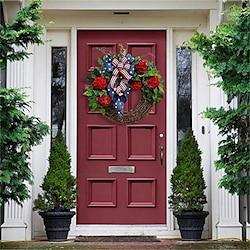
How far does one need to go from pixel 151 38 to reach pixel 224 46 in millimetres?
1650

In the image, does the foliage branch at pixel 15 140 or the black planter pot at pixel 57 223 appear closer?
the foliage branch at pixel 15 140

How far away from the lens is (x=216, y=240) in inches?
242

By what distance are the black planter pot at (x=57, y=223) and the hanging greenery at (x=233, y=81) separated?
157 centimetres

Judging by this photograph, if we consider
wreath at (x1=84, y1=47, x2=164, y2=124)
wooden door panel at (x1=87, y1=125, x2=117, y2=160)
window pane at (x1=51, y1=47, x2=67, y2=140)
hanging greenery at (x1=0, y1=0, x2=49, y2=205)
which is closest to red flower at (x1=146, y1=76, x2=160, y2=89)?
wreath at (x1=84, y1=47, x2=164, y2=124)

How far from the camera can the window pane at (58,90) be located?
6594 mm

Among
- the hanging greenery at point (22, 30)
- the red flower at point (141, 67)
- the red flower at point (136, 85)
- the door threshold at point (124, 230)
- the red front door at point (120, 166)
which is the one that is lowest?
the door threshold at point (124, 230)

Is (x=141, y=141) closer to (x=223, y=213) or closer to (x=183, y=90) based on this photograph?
(x=183, y=90)

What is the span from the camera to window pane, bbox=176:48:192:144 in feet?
21.6

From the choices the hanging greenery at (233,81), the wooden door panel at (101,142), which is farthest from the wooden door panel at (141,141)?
the hanging greenery at (233,81)

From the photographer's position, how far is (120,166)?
6.50 m

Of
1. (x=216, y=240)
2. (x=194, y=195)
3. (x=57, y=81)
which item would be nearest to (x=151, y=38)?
(x=57, y=81)

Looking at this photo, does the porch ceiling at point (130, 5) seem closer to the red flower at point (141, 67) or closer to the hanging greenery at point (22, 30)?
the red flower at point (141, 67)

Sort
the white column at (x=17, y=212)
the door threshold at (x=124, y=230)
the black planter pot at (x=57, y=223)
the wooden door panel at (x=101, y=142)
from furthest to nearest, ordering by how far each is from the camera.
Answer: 1. the wooden door panel at (x=101, y=142)
2. the door threshold at (x=124, y=230)
3. the white column at (x=17, y=212)
4. the black planter pot at (x=57, y=223)

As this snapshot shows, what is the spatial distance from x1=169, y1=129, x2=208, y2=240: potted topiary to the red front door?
317mm
